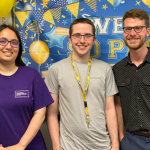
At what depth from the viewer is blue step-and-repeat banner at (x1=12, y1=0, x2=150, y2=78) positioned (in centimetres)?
213

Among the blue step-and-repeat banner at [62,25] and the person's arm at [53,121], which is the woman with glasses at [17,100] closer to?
the person's arm at [53,121]

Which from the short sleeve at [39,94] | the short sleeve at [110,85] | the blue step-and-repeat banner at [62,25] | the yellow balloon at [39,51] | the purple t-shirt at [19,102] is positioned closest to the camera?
the purple t-shirt at [19,102]

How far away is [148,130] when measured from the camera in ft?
5.56

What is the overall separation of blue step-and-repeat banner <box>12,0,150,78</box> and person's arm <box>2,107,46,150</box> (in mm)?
812

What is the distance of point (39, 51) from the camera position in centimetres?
228

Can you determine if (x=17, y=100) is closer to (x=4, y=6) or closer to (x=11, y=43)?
(x=11, y=43)

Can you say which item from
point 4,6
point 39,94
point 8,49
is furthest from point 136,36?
point 4,6

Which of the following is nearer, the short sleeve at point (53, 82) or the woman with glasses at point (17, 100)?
the woman with glasses at point (17, 100)

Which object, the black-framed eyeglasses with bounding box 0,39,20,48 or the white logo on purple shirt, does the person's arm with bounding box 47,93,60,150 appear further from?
the black-framed eyeglasses with bounding box 0,39,20,48

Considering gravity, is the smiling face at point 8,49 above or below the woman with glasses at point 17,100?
above

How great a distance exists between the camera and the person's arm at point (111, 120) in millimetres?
1766

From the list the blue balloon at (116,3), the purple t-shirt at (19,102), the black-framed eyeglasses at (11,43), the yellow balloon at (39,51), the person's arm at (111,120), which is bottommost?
the person's arm at (111,120)

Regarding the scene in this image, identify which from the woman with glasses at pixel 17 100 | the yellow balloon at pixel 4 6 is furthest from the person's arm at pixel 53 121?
the yellow balloon at pixel 4 6

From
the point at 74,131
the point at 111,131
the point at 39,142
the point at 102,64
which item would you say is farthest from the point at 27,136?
the point at 102,64
